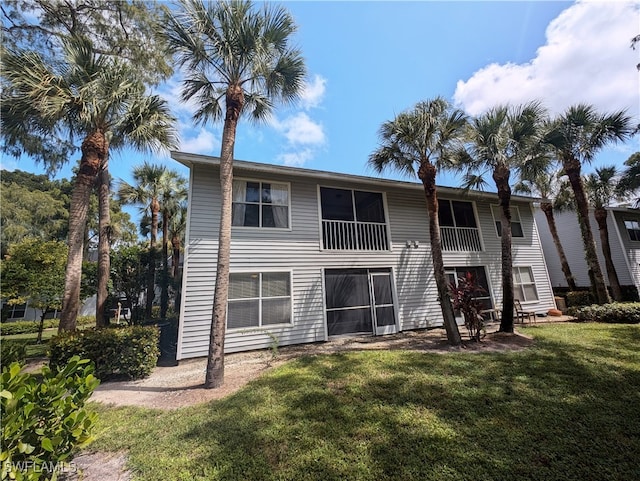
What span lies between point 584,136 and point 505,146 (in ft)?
19.0

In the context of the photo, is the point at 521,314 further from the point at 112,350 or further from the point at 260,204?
the point at 112,350

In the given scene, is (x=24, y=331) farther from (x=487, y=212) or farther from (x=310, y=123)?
(x=487, y=212)

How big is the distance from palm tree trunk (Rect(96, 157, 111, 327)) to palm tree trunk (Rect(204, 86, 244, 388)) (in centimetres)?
574

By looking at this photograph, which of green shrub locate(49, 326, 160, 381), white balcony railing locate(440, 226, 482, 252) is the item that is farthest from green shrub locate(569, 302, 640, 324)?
green shrub locate(49, 326, 160, 381)

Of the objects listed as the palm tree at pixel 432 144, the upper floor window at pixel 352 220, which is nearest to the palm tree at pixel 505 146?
the palm tree at pixel 432 144

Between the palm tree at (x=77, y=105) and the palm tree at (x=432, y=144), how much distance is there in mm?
8102

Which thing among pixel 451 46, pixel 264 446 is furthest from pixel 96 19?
pixel 264 446

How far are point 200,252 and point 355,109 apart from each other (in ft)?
29.1

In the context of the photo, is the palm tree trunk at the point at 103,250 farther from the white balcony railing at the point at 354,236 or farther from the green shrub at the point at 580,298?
the green shrub at the point at 580,298

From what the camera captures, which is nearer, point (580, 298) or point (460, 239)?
point (460, 239)

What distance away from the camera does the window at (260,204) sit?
28.9 feet

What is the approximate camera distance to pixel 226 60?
6.18 meters

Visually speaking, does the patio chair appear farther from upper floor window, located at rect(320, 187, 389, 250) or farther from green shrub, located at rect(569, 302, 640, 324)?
upper floor window, located at rect(320, 187, 389, 250)

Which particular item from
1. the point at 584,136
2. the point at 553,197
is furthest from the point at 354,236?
the point at 553,197
